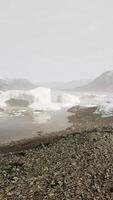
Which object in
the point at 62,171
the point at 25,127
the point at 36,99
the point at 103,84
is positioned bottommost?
the point at 62,171

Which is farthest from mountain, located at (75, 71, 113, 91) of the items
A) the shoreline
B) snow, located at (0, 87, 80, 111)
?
the shoreline

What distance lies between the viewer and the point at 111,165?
627 inches

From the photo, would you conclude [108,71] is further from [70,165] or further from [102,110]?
[70,165]

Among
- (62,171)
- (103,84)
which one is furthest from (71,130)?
(103,84)

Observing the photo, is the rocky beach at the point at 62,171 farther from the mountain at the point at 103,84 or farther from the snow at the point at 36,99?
the mountain at the point at 103,84

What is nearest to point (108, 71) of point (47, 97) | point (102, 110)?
point (47, 97)

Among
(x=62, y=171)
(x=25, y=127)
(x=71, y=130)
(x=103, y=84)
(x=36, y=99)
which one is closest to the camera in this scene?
(x=62, y=171)

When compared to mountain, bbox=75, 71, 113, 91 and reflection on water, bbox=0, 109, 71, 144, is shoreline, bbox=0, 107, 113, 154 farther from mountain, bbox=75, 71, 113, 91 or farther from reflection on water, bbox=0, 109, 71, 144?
mountain, bbox=75, 71, 113, 91

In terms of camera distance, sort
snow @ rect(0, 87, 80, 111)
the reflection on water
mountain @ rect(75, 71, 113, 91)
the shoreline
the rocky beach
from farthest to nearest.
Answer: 1. mountain @ rect(75, 71, 113, 91)
2. snow @ rect(0, 87, 80, 111)
3. the reflection on water
4. the shoreline
5. the rocky beach

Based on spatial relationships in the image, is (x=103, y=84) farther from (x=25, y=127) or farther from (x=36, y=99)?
(x=25, y=127)

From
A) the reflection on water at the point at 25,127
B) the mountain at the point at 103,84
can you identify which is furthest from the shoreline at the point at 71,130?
the mountain at the point at 103,84

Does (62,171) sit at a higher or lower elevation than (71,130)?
lower

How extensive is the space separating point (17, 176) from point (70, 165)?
2769 mm

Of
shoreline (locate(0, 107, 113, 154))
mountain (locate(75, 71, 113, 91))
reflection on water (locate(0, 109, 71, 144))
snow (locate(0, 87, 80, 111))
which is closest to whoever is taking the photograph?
shoreline (locate(0, 107, 113, 154))
